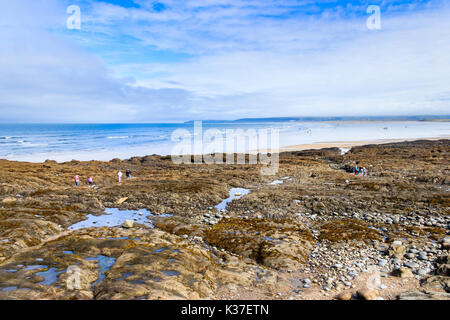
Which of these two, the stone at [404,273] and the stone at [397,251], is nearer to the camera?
the stone at [404,273]

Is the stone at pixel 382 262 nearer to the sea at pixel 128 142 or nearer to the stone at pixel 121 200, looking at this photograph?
the stone at pixel 121 200

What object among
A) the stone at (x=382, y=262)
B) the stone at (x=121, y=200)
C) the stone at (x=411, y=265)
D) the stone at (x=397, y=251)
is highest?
the stone at (x=121, y=200)

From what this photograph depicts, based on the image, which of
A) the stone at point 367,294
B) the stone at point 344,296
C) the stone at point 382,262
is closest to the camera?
the stone at point 367,294

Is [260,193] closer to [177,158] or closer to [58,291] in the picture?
[58,291]

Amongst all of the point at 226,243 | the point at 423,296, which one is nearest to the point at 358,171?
the point at 226,243

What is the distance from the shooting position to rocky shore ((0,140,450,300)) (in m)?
8.59

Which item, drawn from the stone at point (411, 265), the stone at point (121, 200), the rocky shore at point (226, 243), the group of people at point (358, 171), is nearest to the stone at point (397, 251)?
the rocky shore at point (226, 243)

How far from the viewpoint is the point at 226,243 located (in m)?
12.7

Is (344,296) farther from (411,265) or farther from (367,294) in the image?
(411,265)

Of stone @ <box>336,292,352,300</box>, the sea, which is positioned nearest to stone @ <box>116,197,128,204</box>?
stone @ <box>336,292,352,300</box>

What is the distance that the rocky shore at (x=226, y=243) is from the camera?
28.2 feet
